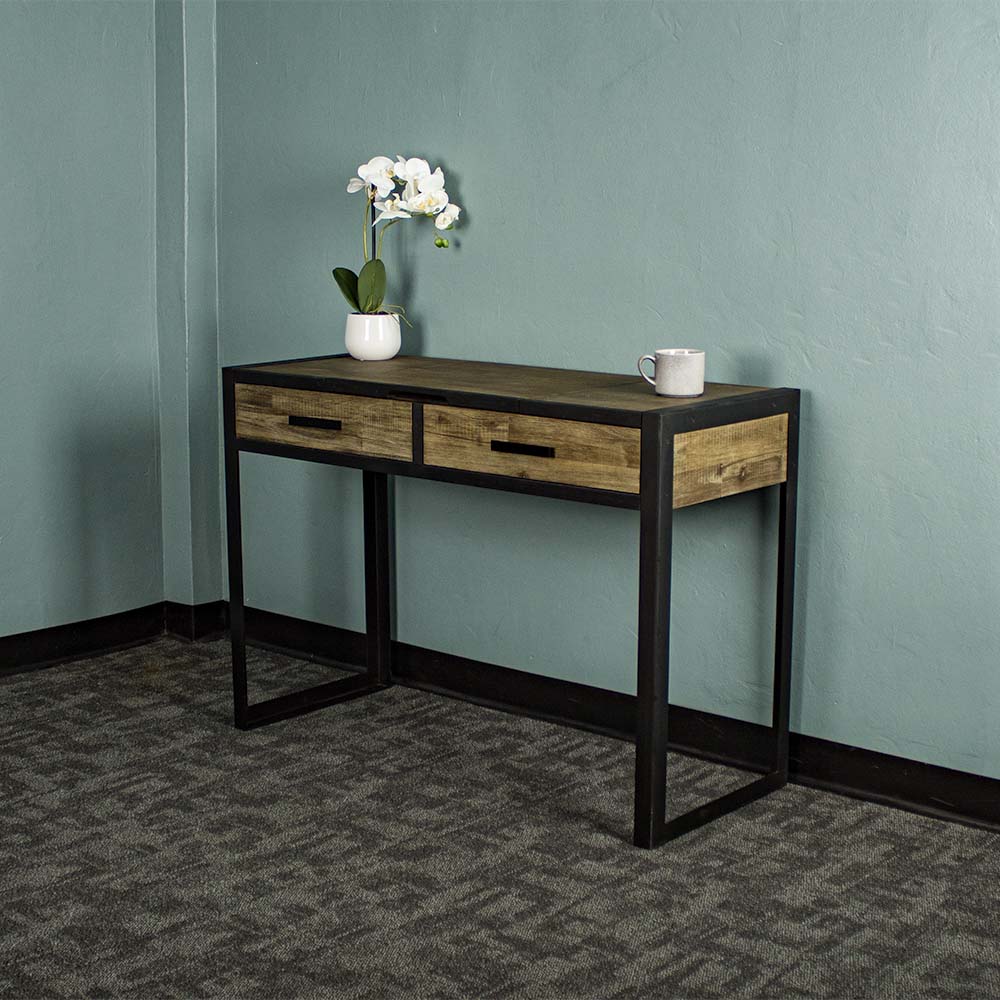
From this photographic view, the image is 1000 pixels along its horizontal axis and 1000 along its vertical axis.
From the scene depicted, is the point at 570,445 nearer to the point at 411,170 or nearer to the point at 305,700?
the point at 411,170

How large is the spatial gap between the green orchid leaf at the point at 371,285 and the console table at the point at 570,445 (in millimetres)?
142

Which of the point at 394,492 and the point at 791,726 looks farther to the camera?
the point at 394,492

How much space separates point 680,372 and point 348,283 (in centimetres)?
96

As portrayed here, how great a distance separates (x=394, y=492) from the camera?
3355 mm

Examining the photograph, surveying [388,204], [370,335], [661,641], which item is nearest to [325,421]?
[370,335]

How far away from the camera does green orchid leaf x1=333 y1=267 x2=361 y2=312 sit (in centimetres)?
308

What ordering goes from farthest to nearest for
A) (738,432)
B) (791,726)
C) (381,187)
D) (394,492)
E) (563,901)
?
(394,492)
(381,187)
(791,726)
(738,432)
(563,901)

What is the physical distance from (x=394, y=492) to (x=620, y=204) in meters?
0.93

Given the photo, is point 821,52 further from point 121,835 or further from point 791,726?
point 121,835

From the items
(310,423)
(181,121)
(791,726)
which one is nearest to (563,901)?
(791,726)

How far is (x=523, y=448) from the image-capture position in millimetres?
2490

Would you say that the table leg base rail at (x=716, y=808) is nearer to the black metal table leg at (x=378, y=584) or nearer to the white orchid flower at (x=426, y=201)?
the black metal table leg at (x=378, y=584)

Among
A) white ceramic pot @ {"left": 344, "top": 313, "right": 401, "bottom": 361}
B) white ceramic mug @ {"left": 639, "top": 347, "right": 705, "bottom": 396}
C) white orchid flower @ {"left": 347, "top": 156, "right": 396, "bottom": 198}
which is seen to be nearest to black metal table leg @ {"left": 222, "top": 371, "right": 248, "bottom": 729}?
white ceramic pot @ {"left": 344, "top": 313, "right": 401, "bottom": 361}

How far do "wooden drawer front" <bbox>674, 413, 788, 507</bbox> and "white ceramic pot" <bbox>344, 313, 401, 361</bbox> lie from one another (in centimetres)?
94
